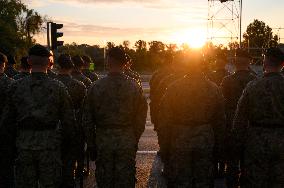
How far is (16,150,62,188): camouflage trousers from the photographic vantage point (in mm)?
5324

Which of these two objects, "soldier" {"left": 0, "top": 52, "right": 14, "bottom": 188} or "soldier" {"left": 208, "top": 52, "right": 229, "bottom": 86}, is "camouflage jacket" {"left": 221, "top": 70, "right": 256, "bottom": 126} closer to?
"soldier" {"left": 208, "top": 52, "right": 229, "bottom": 86}

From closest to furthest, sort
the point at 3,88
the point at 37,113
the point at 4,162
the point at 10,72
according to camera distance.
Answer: the point at 37,113 → the point at 4,162 → the point at 3,88 → the point at 10,72

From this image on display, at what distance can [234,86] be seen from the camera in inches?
314

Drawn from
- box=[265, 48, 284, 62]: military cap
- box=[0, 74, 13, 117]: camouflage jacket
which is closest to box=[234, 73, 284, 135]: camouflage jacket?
box=[265, 48, 284, 62]: military cap

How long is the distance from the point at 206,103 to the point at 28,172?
230cm

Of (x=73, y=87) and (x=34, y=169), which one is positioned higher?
(x=73, y=87)

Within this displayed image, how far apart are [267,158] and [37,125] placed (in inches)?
110

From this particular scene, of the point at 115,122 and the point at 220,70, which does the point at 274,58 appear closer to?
the point at 115,122

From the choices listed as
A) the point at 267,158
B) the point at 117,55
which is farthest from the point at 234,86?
the point at 117,55

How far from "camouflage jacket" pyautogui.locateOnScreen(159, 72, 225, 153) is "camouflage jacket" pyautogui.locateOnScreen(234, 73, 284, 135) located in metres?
0.28

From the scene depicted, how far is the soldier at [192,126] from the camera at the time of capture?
557cm

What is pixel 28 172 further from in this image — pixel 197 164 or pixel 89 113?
pixel 197 164

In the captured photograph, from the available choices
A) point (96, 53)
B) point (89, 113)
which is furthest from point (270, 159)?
point (96, 53)

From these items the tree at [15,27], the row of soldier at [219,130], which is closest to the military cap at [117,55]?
the row of soldier at [219,130]
